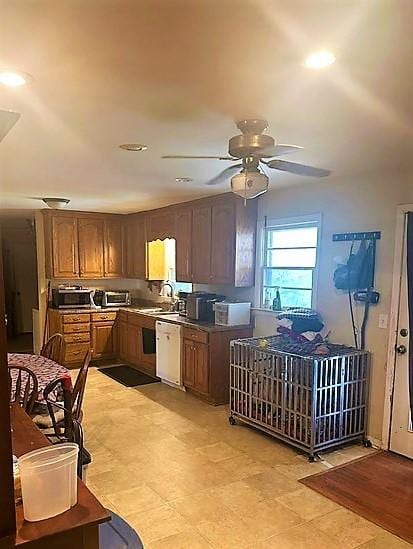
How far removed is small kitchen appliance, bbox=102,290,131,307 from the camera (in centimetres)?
681

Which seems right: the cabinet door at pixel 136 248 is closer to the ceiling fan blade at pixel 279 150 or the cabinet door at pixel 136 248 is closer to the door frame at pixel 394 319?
the door frame at pixel 394 319

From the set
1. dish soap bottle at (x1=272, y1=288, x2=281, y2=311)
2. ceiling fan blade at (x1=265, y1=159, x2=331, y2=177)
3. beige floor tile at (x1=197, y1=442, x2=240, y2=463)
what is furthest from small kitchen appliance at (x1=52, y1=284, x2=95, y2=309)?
ceiling fan blade at (x1=265, y1=159, x2=331, y2=177)

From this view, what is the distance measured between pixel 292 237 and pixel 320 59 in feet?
10.1

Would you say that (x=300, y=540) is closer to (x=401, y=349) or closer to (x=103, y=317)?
(x=401, y=349)

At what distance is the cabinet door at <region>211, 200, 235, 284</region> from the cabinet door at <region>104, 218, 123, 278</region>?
2537 millimetres

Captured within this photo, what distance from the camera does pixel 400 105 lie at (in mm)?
2090

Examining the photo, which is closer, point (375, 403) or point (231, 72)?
point (231, 72)

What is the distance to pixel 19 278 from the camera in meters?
9.45

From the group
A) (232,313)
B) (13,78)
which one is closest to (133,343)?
(232,313)

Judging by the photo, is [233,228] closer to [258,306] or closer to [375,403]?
[258,306]

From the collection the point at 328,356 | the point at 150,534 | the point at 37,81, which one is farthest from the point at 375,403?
the point at 37,81

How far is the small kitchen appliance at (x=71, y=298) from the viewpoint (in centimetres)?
647

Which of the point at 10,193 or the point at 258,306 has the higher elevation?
the point at 10,193

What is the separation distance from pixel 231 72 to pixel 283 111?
20.9 inches
